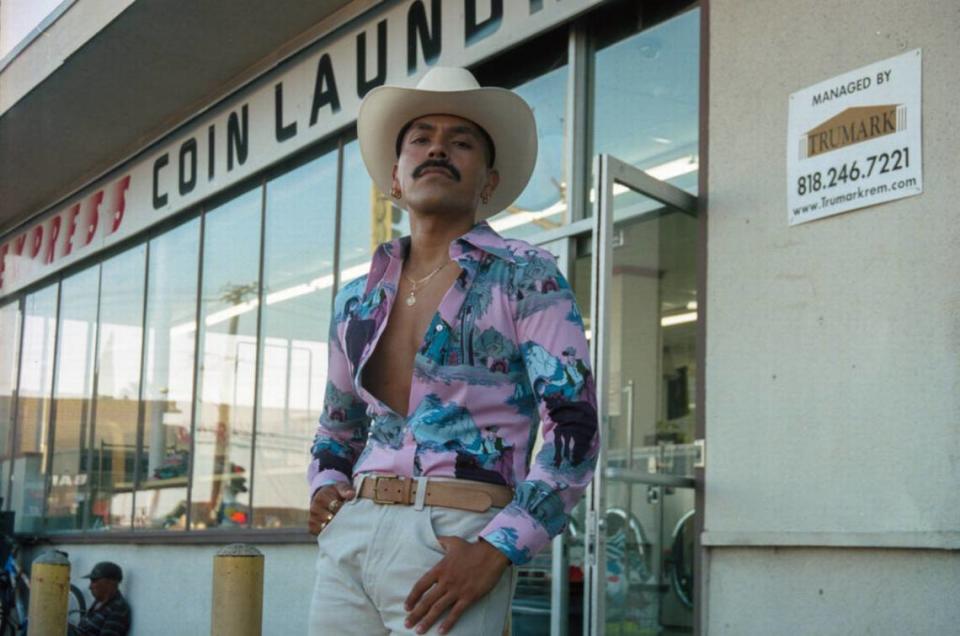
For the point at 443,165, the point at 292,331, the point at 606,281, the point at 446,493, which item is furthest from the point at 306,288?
the point at 446,493

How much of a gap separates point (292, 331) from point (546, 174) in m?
3.32

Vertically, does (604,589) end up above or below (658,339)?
below

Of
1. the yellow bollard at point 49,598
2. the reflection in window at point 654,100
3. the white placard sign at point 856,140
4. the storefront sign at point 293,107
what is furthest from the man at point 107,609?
the white placard sign at point 856,140

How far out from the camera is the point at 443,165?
2.92 meters

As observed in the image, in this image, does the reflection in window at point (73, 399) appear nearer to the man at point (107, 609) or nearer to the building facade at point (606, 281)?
the building facade at point (606, 281)

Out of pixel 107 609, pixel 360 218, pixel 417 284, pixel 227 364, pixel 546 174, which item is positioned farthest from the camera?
A: pixel 107 609

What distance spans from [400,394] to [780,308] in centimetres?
304

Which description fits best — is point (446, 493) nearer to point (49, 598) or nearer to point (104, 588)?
point (49, 598)

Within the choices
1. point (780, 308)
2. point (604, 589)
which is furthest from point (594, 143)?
point (604, 589)

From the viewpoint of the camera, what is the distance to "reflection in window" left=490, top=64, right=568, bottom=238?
23.7 ft

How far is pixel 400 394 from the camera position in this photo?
2.85m

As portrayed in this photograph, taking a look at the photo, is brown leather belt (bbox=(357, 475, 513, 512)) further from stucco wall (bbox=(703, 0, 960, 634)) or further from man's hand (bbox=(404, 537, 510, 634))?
stucco wall (bbox=(703, 0, 960, 634))

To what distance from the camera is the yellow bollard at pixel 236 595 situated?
5.50 metres

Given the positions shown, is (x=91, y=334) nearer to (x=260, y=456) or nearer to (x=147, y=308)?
(x=147, y=308)
